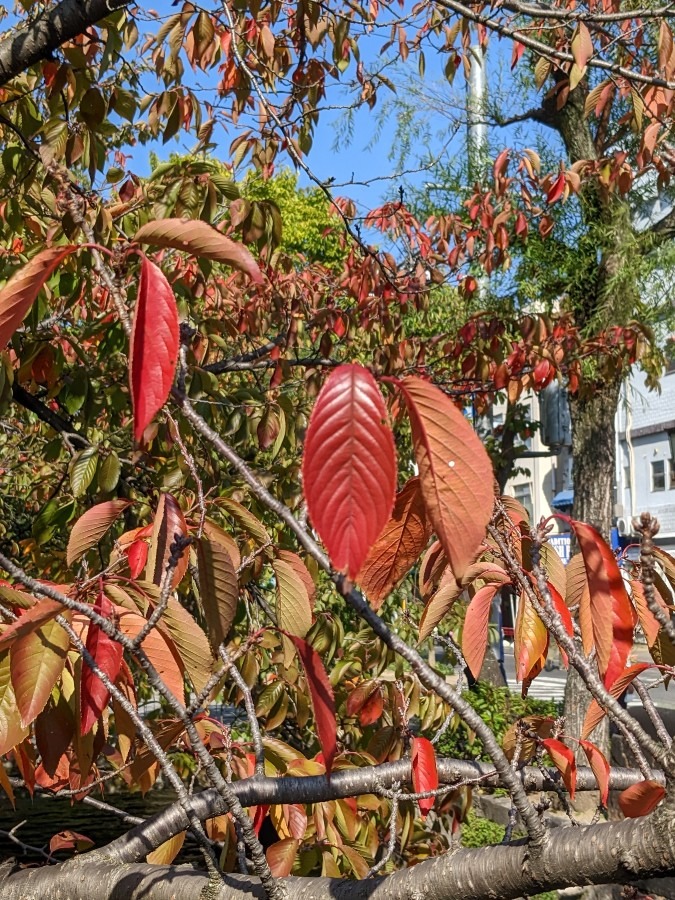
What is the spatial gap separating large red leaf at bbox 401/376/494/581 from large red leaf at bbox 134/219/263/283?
0.25m

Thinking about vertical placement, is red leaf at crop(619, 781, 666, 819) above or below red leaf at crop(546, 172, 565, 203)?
below

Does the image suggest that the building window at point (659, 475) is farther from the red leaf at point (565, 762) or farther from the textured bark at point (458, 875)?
the textured bark at point (458, 875)

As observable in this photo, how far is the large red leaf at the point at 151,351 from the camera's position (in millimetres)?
805

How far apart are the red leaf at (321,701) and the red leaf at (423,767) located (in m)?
0.26

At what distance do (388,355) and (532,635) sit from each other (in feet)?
13.6

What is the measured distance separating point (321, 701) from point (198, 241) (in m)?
0.55

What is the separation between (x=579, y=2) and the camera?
17.4ft

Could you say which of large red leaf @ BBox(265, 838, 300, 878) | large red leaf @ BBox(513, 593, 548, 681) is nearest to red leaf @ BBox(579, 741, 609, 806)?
large red leaf @ BBox(513, 593, 548, 681)

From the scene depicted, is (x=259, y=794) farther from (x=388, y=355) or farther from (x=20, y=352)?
(x=388, y=355)

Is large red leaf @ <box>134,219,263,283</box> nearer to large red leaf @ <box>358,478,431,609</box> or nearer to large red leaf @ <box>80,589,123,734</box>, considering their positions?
large red leaf @ <box>358,478,431,609</box>

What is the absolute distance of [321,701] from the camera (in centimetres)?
107

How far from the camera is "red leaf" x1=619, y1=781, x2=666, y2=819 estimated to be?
1116 mm

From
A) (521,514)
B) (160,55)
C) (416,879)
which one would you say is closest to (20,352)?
(160,55)

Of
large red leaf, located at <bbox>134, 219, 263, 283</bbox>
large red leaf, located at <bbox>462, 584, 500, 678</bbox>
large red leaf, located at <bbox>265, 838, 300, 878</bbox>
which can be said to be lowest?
large red leaf, located at <bbox>265, 838, 300, 878</bbox>
